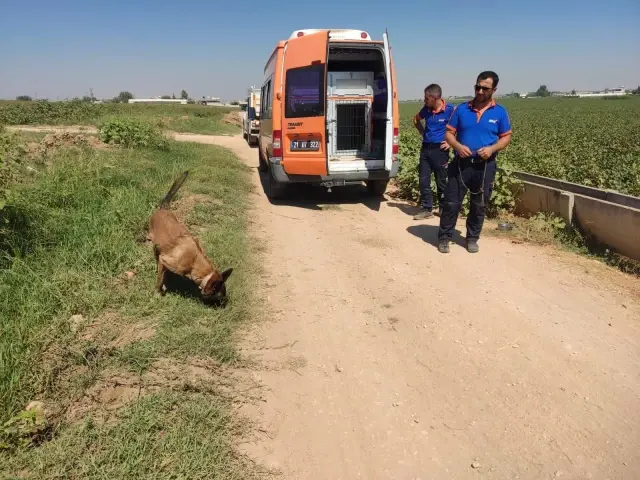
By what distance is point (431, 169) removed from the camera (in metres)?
7.27

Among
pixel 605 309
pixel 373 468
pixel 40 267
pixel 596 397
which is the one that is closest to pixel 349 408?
pixel 373 468

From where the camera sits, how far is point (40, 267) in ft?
13.6

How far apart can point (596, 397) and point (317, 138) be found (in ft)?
18.5

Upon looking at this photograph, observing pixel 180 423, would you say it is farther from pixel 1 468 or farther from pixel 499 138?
pixel 499 138

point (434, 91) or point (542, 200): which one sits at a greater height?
point (434, 91)

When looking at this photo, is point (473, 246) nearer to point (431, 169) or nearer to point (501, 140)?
point (501, 140)

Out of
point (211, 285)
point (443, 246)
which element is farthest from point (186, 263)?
point (443, 246)

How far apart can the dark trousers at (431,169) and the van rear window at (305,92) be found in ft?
6.11

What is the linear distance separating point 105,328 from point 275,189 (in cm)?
529

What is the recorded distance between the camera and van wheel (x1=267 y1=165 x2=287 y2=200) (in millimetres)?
8215

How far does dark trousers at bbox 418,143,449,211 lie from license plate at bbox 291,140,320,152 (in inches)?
70.5

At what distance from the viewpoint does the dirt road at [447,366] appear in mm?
2408

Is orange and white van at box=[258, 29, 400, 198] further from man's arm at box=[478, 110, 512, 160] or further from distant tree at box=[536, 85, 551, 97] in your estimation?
distant tree at box=[536, 85, 551, 97]

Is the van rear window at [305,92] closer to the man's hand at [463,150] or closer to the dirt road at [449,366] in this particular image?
the man's hand at [463,150]
